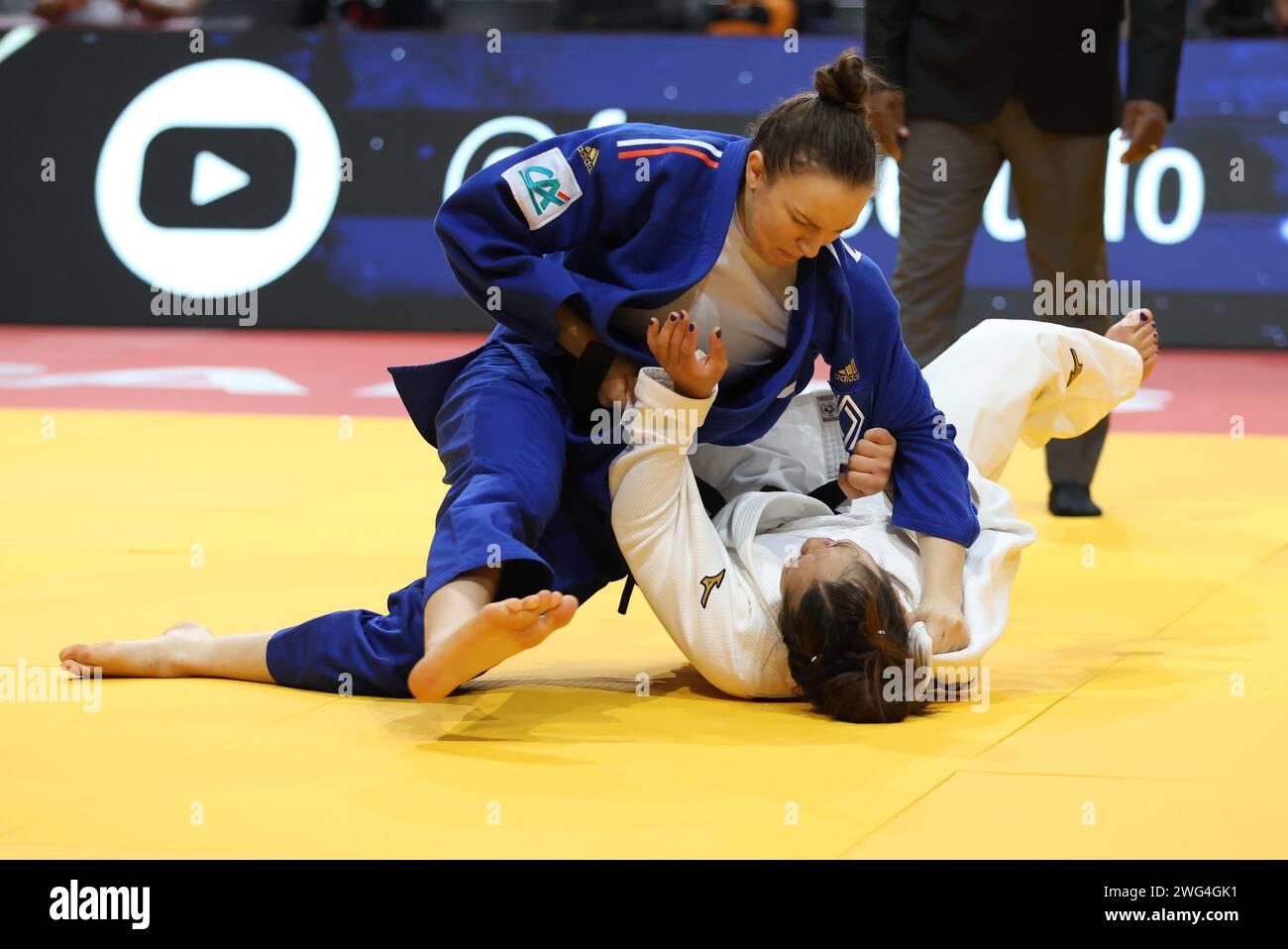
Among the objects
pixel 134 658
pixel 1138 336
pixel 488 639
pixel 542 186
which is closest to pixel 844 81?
pixel 542 186

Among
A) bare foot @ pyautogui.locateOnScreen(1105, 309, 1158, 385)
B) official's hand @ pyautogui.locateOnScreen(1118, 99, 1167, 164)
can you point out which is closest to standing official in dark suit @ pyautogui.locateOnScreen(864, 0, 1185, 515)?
official's hand @ pyautogui.locateOnScreen(1118, 99, 1167, 164)

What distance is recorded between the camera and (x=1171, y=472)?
601cm

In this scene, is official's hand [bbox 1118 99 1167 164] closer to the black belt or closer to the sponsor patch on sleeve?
the black belt

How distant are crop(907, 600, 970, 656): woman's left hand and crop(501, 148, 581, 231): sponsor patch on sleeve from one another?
1038 mm

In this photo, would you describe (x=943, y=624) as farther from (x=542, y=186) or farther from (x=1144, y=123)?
(x=1144, y=123)

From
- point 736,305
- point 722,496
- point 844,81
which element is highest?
point 844,81

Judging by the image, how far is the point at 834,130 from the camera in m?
3.08

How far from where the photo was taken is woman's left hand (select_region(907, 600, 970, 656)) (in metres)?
3.26

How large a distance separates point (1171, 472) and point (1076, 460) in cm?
84

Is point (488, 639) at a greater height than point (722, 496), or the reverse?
point (722, 496)

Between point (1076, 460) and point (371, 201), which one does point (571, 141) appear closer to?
point (1076, 460)

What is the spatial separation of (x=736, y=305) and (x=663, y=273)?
16cm

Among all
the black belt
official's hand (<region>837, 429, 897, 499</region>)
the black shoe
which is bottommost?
the black shoe
